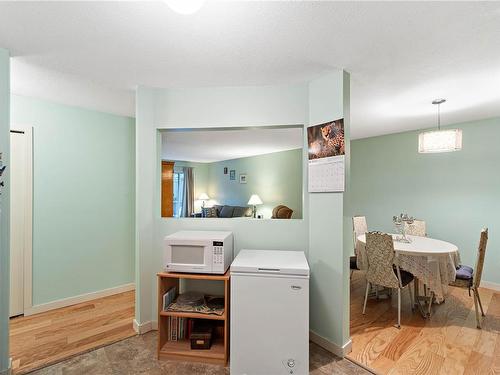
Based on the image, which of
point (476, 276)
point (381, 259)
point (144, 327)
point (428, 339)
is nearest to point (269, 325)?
point (144, 327)

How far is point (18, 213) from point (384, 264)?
381 cm

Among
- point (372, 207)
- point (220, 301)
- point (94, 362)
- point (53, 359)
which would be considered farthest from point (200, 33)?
point (372, 207)

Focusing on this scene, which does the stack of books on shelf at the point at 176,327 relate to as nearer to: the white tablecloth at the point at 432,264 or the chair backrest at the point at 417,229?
the white tablecloth at the point at 432,264

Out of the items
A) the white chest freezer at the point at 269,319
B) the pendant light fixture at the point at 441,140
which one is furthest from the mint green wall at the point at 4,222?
the pendant light fixture at the point at 441,140

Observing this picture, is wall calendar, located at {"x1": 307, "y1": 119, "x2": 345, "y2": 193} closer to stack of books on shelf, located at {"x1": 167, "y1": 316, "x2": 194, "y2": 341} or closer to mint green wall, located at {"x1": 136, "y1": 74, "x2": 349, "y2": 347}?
mint green wall, located at {"x1": 136, "y1": 74, "x2": 349, "y2": 347}

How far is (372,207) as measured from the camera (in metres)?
4.63

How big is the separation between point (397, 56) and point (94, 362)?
10.5ft

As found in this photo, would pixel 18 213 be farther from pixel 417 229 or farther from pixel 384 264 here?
pixel 417 229

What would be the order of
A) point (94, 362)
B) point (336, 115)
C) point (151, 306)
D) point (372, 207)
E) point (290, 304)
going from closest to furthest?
point (290, 304) → point (94, 362) → point (336, 115) → point (151, 306) → point (372, 207)

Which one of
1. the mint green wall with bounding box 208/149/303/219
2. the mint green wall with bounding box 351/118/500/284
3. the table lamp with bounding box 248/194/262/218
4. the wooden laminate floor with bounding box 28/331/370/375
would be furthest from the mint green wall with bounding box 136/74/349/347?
the table lamp with bounding box 248/194/262/218

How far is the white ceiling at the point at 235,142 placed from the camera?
3.63 metres

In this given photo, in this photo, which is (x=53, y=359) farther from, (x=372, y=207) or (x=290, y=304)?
(x=372, y=207)

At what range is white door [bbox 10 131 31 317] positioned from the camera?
2566mm

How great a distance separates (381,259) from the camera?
2541mm
